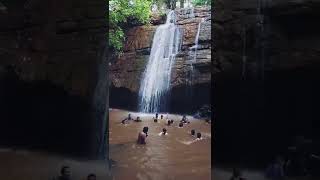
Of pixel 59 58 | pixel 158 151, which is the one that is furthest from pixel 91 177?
pixel 59 58

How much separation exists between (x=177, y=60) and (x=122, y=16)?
2.44 feet

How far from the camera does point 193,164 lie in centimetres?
511

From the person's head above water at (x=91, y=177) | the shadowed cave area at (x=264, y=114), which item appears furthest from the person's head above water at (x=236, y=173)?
the person's head above water at (x=91, y=177)

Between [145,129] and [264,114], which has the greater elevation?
[264,114]

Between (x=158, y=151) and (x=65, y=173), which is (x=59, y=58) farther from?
(x=158, y=151)

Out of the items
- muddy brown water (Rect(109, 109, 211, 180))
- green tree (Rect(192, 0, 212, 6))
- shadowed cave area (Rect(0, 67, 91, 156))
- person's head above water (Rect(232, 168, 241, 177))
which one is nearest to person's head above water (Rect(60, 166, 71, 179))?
shadowed cave area (Rect(0, 67, 91, 156))

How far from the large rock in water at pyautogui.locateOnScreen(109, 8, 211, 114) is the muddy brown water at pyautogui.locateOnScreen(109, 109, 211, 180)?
21 cm

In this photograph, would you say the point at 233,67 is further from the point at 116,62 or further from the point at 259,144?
the point at 116,62

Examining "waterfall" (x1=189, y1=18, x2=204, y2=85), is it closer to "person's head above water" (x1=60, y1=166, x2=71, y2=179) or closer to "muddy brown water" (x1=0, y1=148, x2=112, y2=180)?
"muddy brown water" (x1=0, y1=148, x2=112, y2=180)

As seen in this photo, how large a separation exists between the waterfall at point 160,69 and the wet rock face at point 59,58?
44cm

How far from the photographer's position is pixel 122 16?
5445 millimetres

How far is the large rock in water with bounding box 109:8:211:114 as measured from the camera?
5.23 metres

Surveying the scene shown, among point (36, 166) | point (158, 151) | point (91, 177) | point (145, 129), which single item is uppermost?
point (145, 129)

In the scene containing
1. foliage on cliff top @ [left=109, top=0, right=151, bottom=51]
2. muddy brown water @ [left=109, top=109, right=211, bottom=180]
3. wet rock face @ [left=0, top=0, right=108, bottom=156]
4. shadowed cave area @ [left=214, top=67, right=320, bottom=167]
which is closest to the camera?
shadowed cave area @ [left=214, top=67, right=320, bottom=167]
